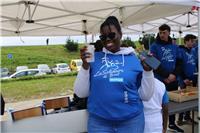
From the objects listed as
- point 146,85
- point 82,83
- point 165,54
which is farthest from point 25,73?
point 146,85

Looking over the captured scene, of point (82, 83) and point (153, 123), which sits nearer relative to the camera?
point (82, 83)

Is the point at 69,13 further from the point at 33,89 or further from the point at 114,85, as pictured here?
the point at 33,89

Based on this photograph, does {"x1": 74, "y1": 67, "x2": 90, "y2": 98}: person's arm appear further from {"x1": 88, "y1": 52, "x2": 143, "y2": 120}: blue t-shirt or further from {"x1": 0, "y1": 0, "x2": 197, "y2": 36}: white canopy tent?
{"x1": 0, "y1": 0, "x2": 197, "y2": 36}: white canopy tent

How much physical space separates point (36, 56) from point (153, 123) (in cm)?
2025

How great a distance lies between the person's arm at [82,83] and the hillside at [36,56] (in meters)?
17.8

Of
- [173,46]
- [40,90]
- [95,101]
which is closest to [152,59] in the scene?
[95,101]

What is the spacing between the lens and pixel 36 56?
2144 cm

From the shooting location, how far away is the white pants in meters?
1.88

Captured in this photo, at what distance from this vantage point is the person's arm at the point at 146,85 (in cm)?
155

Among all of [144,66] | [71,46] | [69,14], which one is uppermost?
[71,46]

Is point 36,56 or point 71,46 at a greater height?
point 71,46

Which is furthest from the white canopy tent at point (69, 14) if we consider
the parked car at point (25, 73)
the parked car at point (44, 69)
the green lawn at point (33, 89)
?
the parked car at point (44, 69)

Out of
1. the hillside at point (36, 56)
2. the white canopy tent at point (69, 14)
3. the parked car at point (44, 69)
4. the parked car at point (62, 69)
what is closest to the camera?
the white canopy tent at point (69, 14)

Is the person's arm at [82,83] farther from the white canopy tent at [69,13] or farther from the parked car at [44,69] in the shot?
the parked car at [44,69]
